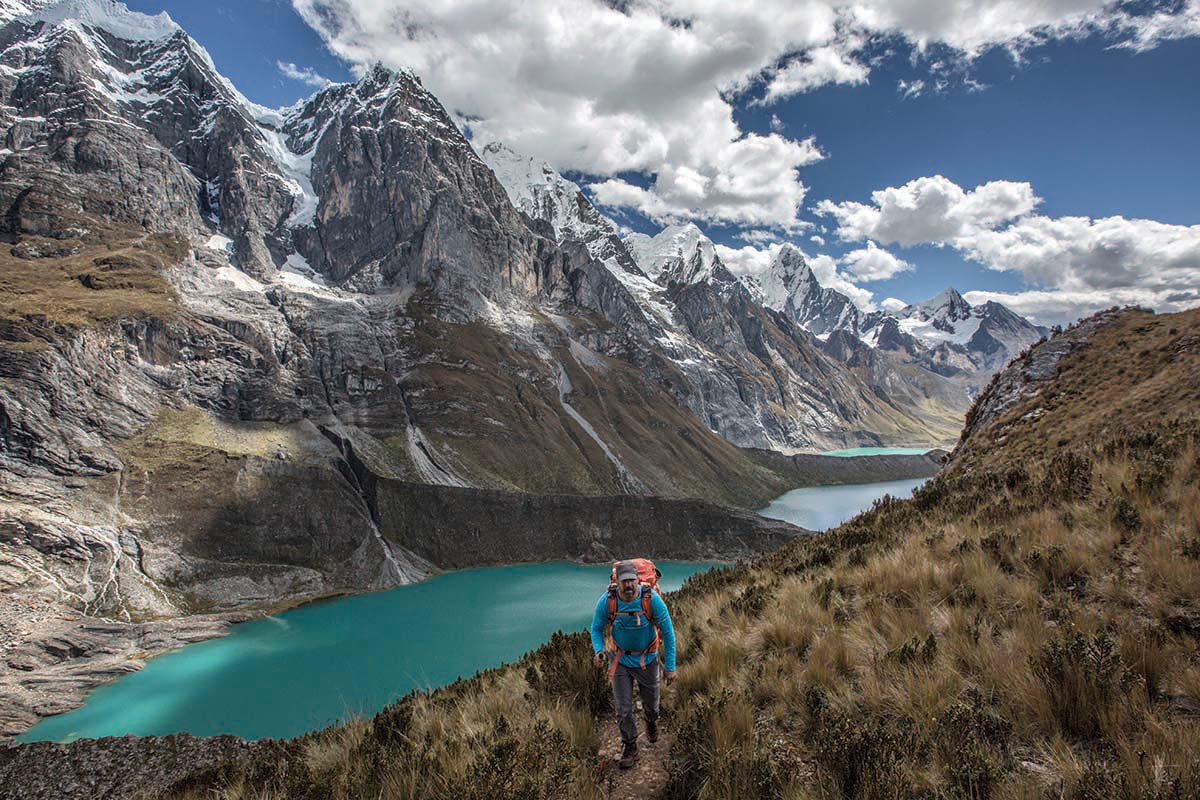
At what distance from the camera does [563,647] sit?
8141mm

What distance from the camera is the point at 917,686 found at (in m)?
4.59

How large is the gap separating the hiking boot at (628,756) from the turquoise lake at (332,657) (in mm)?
26789

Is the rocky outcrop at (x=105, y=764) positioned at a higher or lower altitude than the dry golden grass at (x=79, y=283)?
lower

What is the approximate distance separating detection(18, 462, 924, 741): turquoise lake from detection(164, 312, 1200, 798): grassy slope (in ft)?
83.2

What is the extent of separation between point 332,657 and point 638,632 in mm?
58641

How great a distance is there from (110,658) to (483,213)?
174 meters

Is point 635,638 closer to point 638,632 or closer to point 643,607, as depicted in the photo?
point 638,632

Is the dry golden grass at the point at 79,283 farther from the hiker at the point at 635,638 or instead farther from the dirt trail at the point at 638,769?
the dirt trail at the point at 638,769

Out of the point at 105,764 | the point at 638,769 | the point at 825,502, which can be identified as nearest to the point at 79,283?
the point at 105,764

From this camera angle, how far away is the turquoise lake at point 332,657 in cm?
4138

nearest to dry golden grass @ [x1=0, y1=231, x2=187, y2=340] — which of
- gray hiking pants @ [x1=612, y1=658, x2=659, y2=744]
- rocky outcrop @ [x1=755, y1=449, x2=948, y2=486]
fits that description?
gray hiking pants @ [x1=612, y1=658, x2=659, y2=744]

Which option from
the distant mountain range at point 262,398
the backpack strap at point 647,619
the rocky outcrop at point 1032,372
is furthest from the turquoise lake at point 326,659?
the rocky outcrop at point 1032,372

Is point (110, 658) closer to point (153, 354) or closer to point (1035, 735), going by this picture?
point (153, 354)

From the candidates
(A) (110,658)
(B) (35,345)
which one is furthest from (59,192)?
(A) (110,658)
